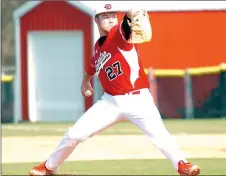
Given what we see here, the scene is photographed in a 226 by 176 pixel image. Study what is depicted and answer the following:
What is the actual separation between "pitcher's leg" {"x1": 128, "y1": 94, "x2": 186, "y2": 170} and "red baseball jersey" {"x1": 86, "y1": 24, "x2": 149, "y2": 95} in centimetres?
21

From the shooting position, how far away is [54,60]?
25.4 meters

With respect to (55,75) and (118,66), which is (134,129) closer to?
(55,75)

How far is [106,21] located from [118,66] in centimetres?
48

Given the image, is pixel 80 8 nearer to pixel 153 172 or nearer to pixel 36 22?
pixel 36 22

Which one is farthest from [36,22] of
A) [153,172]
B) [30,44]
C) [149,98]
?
[149,98]

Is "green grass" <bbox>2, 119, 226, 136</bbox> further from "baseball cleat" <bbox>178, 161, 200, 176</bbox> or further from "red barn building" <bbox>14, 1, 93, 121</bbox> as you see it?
"baseball cleat" <bbox>178, 161, 200, 176</bbox>

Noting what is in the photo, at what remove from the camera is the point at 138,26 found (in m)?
8.94

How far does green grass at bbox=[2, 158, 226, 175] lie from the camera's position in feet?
38.3

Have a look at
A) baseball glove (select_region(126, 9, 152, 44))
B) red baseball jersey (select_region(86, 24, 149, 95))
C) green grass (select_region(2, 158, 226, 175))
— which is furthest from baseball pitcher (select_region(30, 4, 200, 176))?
green grass (select_region(2, 158, 226, 175))

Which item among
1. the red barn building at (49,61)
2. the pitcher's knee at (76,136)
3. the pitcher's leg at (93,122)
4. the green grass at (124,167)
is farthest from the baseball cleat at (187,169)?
the red barn building at (49,61)

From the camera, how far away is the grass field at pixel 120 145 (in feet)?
39.2

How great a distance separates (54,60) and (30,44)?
0.82 metres

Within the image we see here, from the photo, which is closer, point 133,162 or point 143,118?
point 143,118

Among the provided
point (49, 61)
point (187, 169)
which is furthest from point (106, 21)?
point (49, 61)
